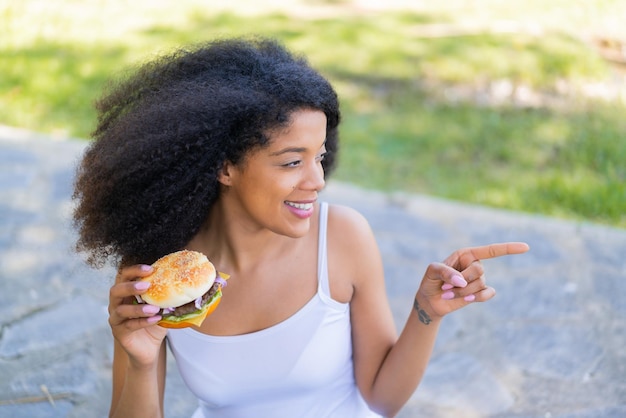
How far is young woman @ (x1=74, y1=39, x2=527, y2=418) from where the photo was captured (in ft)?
6.81

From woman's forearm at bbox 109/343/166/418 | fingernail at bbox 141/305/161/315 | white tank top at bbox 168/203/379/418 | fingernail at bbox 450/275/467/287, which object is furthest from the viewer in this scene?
white tank top at bbox 168/203/379/418

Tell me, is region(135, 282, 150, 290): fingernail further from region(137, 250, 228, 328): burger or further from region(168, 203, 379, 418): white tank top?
region(168, 203, 379, 418): white tank top

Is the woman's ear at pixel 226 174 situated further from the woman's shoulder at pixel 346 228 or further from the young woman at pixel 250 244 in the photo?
the woman's shoulder at pixel 346 228

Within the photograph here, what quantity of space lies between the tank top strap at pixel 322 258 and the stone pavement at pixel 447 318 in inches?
25.6

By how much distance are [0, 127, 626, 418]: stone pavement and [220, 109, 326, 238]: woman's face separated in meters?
0.62

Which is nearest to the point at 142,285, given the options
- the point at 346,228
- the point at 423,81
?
the point at 346,228

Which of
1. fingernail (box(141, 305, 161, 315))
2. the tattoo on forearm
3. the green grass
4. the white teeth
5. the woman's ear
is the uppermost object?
the woman's ear

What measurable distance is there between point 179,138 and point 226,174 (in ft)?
0.57

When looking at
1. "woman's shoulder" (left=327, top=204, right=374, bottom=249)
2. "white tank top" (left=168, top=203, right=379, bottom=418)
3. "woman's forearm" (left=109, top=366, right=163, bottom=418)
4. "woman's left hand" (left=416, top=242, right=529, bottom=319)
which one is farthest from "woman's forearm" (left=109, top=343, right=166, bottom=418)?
"woman's left hand" (left=416, top=242, right=529, bottom=319)

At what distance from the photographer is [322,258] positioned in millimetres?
2309

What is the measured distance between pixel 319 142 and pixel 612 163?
385 cm

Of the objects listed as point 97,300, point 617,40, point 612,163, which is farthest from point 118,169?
point 617,40

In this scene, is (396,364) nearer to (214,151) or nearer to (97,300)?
(214,151)

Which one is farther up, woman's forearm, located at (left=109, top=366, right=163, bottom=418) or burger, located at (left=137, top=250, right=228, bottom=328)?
burger, located at (left=137, top=250, right=228, bottom=328)
